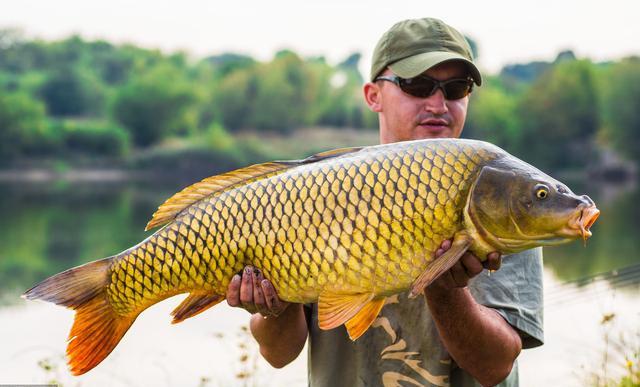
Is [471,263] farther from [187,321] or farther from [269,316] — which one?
[187,321]

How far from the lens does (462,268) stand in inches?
59.4

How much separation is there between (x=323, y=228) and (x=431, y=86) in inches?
25.4

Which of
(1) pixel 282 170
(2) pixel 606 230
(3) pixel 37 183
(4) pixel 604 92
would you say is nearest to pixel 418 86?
(1) pixel 282 170

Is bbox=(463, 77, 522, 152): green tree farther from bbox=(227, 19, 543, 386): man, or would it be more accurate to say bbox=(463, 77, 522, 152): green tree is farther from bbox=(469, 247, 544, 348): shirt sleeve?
bbox=(469, 247, 544, 348): shirt sleeve

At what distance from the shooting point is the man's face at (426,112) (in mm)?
2002

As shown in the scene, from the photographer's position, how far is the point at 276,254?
1.59 m

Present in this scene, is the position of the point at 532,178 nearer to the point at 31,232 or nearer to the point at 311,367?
the point at 311,367

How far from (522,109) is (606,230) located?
2746 centimetres

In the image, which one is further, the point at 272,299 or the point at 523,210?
the point at 272,299

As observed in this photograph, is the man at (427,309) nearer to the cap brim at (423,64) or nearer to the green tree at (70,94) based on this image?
the cap brim at (423,64)

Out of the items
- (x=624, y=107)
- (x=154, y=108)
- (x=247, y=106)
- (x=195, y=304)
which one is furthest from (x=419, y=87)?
(x=247, y=106)

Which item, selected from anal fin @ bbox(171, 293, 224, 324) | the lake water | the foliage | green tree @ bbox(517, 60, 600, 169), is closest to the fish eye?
anal fin @ bbox(171, 293, 224, 324)

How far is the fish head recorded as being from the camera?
1.47 meters

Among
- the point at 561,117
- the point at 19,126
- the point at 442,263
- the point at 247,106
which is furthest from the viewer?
the point at 247,106
